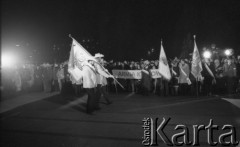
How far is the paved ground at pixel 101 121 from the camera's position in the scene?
7.37 metres

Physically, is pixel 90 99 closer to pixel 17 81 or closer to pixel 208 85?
pixel 208 85

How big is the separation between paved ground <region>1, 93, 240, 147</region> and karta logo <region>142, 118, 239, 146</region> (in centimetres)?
10

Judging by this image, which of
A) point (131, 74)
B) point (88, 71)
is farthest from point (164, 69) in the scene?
point (88, 71)

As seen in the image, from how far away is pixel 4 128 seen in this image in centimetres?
908

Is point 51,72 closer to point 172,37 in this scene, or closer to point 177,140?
point 177,140

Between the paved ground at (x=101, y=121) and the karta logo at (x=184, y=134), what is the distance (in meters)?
0.10

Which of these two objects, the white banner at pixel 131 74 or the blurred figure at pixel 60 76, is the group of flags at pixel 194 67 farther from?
the blurred figure at pixel 60 76

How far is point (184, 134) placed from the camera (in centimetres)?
758

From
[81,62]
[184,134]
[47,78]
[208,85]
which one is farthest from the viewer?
[47,78]

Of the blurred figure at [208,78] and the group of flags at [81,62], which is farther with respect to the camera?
the blurred figure at [208,78]

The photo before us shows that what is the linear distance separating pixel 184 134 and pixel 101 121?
2.88m

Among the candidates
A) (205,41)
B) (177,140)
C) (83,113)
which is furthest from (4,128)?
(205,41)

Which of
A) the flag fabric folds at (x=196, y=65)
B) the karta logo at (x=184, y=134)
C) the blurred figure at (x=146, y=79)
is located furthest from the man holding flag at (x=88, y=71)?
the flag fabric folds at (x=196, y=65)

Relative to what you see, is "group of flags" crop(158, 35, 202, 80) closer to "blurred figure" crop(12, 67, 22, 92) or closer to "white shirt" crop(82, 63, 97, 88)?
"white shirt" crop(82, 63, 97, 88)
